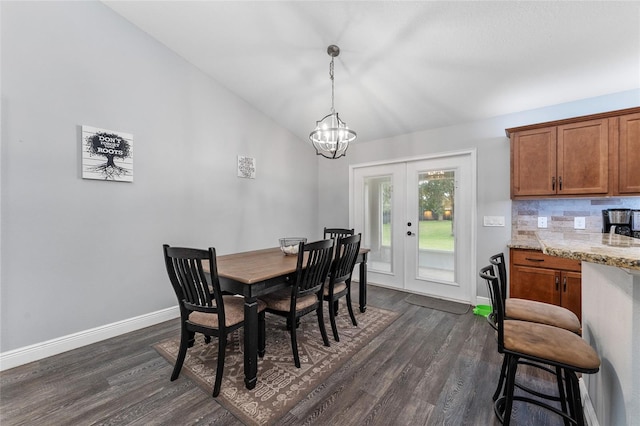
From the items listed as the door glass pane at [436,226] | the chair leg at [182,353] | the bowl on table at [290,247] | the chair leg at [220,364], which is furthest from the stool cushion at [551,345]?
the door glass pane at [436,226]

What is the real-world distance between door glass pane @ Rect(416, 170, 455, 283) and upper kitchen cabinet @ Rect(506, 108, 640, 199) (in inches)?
33.8

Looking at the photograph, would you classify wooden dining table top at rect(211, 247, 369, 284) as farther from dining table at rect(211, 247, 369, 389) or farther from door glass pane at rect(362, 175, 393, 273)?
door glass pane at rect(362, 175, 393, 273)

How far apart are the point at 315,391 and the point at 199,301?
3.34 feet

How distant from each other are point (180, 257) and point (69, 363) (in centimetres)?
152

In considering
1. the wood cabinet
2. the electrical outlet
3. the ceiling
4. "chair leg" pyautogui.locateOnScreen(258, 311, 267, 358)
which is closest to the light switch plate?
the electrical outlet

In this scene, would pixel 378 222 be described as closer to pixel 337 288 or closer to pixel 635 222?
pixel 337 288

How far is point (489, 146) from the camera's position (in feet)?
11.1

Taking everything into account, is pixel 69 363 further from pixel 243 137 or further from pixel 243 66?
pixel 243 66

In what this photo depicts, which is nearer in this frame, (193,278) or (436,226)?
(193,278)

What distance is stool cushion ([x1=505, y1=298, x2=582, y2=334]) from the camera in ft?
5.23

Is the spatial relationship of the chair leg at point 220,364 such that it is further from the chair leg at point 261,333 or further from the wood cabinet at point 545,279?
the wood cabinet at point 545,279

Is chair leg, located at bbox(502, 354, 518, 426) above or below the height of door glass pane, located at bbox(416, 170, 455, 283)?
below

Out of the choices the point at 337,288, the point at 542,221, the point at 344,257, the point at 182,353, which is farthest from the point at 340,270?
the point at 542,221

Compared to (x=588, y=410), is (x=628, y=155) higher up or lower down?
higher up
